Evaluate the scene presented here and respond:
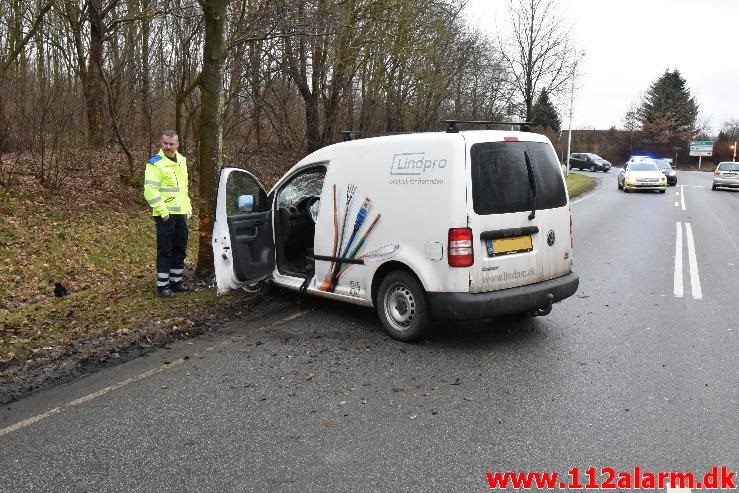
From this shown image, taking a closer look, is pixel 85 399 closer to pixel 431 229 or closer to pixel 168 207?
pixel 431 229

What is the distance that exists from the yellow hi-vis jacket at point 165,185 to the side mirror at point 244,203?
0.90m

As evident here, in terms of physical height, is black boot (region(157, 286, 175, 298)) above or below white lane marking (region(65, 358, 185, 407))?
above

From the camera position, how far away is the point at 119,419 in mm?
3979

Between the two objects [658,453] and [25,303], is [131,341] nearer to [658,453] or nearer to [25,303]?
[25,303]

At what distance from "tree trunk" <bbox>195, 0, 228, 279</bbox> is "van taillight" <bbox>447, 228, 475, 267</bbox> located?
3320mm

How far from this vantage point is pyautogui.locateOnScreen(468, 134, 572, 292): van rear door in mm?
5148

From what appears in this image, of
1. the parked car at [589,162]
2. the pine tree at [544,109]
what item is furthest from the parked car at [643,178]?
the parked car at [589,162]

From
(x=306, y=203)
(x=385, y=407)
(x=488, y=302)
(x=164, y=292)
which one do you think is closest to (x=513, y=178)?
(x=488, y=302)

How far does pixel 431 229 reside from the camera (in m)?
5.19

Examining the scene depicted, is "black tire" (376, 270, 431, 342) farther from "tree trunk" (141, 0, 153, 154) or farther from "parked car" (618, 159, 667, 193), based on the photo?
"parked car" (618, 159, 667, 193)

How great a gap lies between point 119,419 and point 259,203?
3431mm

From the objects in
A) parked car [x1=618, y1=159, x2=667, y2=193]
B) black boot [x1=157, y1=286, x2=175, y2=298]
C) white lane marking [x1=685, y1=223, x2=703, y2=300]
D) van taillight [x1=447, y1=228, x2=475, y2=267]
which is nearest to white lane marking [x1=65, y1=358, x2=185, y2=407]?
black boot [x1=157, y1=286, x2=175, y2=298]

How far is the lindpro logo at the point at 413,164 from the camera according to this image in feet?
17.0

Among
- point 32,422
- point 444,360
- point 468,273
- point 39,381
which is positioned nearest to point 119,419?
point 32,422
